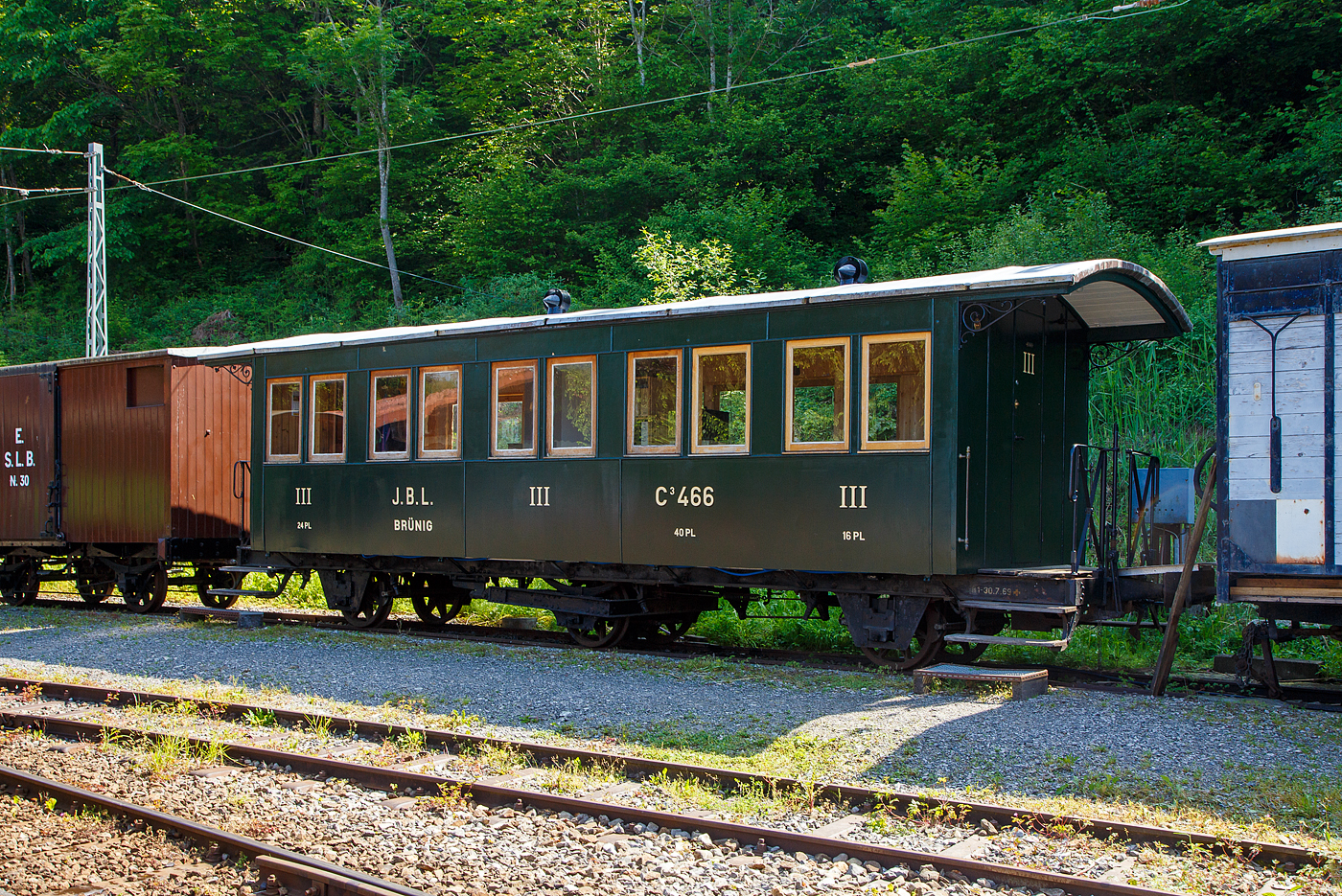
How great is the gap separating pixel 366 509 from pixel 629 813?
25.5 feet

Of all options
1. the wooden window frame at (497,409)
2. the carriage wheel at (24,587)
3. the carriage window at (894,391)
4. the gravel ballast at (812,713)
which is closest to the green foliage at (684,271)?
the wooden window frame at (497,409)

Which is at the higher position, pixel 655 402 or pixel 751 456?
pixel 655 402

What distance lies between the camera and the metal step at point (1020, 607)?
861cm

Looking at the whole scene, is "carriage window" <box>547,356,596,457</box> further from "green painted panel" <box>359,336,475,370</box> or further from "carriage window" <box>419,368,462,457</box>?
"carriage window" <box>419,368,462,457</box>

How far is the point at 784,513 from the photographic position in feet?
31.6

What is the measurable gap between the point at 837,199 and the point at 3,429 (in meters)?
19.5

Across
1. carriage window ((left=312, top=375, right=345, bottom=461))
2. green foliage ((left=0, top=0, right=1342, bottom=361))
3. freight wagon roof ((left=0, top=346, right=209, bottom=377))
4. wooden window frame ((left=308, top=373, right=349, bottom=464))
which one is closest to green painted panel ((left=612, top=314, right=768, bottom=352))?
wooden window frame ((left=308, top=373, right=349, bottom=464))

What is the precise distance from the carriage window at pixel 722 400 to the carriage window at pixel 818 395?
1.41ft

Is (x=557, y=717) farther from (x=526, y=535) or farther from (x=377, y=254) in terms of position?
(x=377, y=254)

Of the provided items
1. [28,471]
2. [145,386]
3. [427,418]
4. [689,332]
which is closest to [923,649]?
[689,332]

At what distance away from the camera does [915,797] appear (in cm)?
564

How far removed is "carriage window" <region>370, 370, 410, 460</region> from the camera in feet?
40.6

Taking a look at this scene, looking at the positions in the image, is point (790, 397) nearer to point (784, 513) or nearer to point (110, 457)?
point (784, 513)

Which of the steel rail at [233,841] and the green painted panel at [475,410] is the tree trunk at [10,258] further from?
the steel rail at [233,841]
